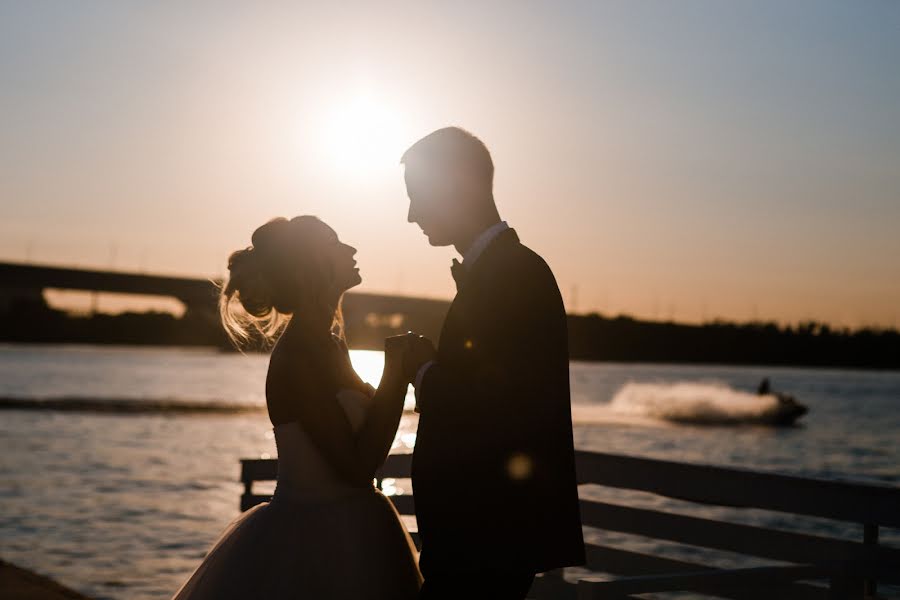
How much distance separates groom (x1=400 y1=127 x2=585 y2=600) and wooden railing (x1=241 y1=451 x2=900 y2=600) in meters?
1.22

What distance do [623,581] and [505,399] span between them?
1.55 m

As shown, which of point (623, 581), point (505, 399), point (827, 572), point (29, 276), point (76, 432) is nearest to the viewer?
point (505, 399)

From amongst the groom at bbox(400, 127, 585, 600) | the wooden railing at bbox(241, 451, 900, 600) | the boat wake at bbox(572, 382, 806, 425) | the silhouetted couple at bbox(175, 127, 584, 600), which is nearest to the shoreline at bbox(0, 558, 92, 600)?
the wooden railing at bbox(241, 451, 900, 600)

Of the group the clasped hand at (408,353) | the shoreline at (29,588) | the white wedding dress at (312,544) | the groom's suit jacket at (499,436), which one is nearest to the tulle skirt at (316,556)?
the white wedding dress at (312,544)

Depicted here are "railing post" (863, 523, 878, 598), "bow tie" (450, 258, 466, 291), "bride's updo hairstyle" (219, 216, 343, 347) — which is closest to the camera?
"bow tie" (450, 258, 466, 291)

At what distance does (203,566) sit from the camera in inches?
163

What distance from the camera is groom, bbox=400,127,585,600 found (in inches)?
121

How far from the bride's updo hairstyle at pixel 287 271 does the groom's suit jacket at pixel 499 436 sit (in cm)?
110

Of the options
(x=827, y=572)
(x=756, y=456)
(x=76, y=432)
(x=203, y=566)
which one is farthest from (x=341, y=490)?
(x=756, y=456)

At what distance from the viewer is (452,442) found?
3.08 m

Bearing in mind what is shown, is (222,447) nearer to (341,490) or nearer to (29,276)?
(341,490)

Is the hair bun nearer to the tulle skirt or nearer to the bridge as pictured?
the tulle skirt

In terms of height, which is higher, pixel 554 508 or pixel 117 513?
pixel 554 508

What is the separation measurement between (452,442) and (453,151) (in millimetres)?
808
